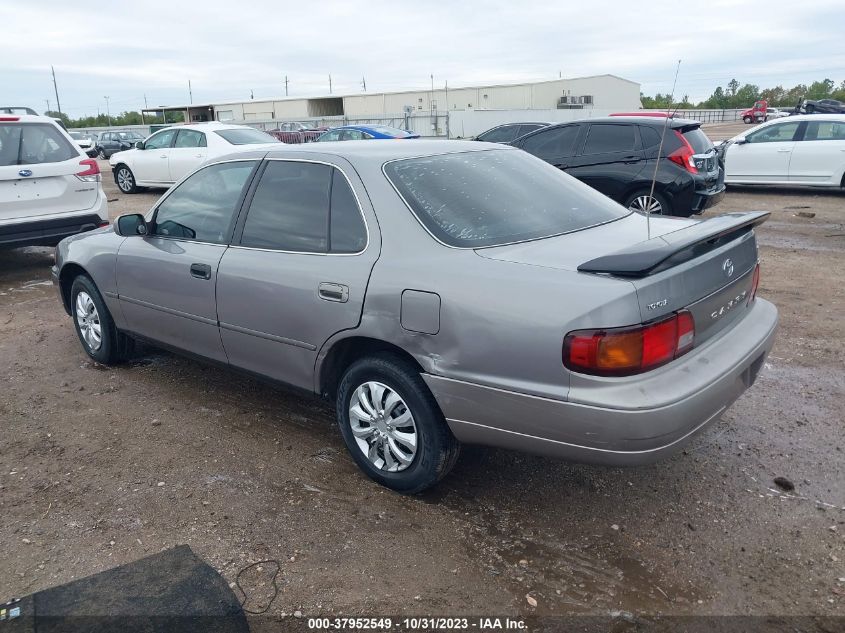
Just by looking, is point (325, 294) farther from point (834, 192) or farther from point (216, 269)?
point (834, 192)

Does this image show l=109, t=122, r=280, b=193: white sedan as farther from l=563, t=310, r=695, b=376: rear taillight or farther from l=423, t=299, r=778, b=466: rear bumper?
l=563, t=310, r=695, b=376: rear taillight

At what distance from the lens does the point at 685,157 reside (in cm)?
884

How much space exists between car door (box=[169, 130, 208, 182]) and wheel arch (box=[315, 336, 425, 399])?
11.3 m

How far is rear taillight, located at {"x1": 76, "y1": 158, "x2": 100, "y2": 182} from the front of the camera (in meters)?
7.80

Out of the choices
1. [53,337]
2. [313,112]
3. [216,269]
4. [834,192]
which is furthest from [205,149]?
[313,112]

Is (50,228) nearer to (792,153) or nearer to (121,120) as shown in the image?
(792,153)

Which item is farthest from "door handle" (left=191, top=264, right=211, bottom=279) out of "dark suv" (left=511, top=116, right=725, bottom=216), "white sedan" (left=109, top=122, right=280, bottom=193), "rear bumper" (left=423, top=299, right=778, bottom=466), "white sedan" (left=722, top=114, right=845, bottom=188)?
"white sedan" (left=722, top=114, right=845, bottom=188)

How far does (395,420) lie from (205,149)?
39.4 ft

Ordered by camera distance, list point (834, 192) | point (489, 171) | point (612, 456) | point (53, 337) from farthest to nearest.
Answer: point (834, 192), point (53, 337), point (489, 171), point (612, 456)

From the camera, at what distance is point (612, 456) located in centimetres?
269

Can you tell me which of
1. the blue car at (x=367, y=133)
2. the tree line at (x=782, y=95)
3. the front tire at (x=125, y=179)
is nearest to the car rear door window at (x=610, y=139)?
the blue car at (x=367, y=133)

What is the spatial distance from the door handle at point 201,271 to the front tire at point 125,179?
13.0 metres

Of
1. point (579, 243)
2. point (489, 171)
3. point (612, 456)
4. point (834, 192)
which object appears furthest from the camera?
point (834, 192)

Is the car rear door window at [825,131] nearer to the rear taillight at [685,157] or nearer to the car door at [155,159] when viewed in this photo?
the rear taillight at [685,157]
